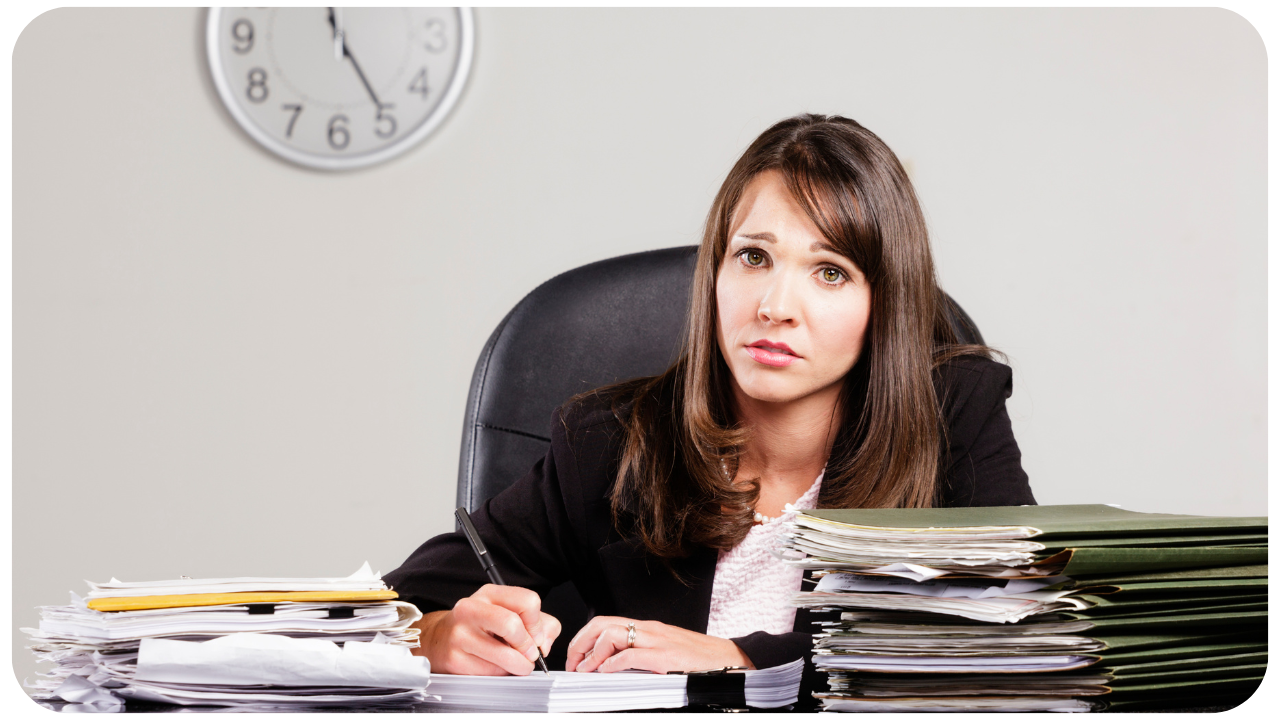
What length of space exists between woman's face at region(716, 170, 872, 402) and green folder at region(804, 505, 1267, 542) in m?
0.39

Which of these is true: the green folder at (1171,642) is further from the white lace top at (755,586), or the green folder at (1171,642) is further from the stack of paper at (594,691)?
the white lace top at (755,586)

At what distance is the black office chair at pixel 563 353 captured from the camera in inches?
51.5

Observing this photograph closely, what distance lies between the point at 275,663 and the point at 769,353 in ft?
1.99

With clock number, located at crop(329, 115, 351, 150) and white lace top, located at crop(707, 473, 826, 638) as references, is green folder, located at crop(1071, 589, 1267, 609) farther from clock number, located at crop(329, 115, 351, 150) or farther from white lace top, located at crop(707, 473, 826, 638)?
clock number, located at crop(329, 115, 351, 150)

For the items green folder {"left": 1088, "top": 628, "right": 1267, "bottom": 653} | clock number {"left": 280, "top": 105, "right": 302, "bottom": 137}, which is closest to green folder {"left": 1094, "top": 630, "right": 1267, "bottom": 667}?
green folder {"left": 1088, "top": 628, "right": 1267, "bottom": 653}

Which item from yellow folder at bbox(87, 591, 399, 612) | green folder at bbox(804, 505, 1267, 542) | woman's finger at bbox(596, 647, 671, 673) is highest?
green folder at bbox(804, 505, 1267, 542)

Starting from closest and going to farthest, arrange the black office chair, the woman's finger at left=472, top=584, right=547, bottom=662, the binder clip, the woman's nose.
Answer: the binder clip → the woman's finger at left=472, top=584, right=547, bottom=662 → the woman's nose → the black office chair

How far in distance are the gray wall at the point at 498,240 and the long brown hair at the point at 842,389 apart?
4.36ft

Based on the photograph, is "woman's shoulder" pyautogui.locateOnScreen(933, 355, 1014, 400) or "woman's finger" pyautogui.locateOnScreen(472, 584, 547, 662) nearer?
"woman's finger" pyautogui.locateOnScreen(472, 584, 547, 662)

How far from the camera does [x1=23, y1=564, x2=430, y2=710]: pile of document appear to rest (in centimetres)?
Answer: 57

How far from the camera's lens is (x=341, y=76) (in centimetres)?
246

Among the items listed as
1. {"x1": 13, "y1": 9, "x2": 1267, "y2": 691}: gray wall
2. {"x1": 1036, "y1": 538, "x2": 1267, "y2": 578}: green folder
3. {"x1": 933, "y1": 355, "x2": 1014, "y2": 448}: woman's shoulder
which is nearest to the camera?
{"x1": 1036, "y1": 538, "x2": 1267, "y2": 578}: green folder

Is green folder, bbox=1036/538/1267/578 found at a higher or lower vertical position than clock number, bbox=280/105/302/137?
lower

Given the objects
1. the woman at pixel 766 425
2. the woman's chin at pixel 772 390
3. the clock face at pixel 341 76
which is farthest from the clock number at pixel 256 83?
the woman's chin at pixel 772 390
